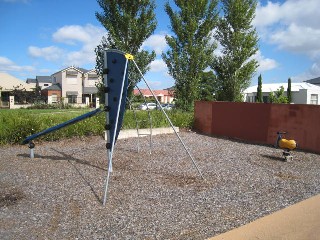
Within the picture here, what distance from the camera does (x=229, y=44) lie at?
22906 mm

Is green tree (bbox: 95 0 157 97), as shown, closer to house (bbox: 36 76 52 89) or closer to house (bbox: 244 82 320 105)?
house (bbox: 244 82 320 105)

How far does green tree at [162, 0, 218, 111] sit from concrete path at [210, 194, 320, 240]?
47.7 feet

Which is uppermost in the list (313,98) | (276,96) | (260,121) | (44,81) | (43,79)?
(43,79)

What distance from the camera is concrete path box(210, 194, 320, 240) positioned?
3773 mm

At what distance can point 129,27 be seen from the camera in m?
16.5

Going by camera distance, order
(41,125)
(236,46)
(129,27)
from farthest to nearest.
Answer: (236,46), (129,27), (41,125)

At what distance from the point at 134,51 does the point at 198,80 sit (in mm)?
4774

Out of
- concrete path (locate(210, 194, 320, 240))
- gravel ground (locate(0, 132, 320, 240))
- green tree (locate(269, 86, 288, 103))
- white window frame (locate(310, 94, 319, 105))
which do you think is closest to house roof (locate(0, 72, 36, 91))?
green tree (locate(269, 86, 288, 103))

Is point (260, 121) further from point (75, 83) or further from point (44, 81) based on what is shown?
point (44, 81)

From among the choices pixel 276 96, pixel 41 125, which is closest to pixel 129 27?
pixel 41 125

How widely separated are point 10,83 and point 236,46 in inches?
1634

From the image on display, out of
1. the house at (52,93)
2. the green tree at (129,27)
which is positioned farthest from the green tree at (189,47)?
the house at (52,93)

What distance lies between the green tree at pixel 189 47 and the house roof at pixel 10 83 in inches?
1430

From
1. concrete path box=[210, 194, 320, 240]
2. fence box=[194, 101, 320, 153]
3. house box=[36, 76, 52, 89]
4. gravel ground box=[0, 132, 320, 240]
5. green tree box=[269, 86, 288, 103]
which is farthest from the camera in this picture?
house box=[36, 76, 52, 89]
